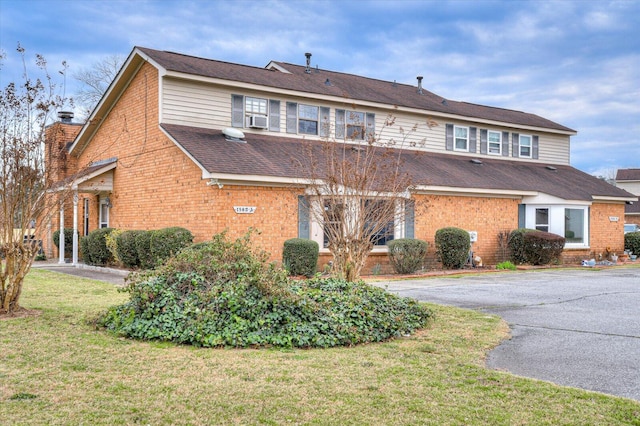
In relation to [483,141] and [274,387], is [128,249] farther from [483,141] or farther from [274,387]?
[483,141]

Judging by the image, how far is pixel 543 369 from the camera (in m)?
6.47

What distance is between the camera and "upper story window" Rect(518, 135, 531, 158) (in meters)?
28.0

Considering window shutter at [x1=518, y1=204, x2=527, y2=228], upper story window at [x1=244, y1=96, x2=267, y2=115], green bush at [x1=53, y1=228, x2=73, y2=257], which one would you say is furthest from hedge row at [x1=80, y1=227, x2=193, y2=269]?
window shutter at [x1=518, y1=204, x2=527, y2=228]

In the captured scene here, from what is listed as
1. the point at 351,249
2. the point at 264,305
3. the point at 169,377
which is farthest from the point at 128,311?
the point at 351,249

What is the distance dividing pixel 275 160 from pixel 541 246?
992 cm

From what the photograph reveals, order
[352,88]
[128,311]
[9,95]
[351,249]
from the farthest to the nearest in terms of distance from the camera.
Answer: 1. [352,88]
2. [351,249]
3. [9,95]
4. [128,311]

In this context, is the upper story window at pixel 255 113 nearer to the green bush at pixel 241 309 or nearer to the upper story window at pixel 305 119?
the upper story window at pixel 305 119

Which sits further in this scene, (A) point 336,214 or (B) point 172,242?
(B) point 172,242

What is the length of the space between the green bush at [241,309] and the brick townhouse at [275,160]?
6.44 meters

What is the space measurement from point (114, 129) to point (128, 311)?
1550cm

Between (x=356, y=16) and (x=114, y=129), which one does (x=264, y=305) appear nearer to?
(x=356, y=16)

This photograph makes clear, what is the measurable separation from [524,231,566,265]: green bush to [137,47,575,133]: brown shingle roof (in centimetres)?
635

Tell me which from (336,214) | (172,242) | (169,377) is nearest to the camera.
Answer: (169,377)

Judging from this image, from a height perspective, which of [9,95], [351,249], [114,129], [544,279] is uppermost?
[114,129]
